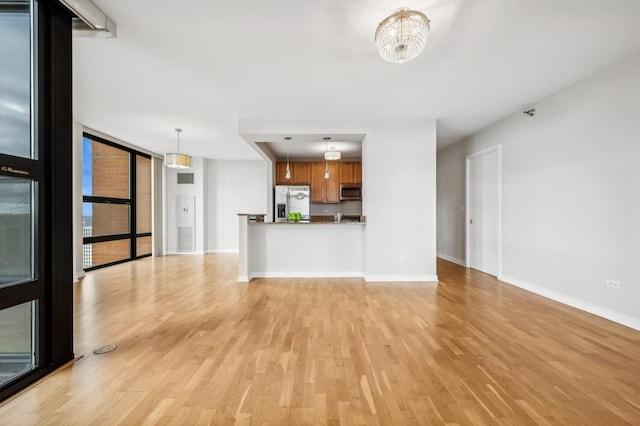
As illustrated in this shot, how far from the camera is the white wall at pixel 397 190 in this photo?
4488 mm

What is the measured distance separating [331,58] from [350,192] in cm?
491

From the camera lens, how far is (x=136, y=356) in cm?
215

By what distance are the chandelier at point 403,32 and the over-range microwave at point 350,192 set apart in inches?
209

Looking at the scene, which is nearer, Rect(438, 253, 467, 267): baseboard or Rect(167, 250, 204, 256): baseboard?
Rect(438, 253, 467, 267): baseboard

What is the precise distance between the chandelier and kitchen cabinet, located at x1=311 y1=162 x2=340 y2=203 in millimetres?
5332

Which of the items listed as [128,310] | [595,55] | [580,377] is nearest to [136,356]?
[128,310]

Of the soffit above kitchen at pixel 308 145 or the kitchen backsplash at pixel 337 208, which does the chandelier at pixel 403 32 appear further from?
the kitchen backsplash at pixel 337 208

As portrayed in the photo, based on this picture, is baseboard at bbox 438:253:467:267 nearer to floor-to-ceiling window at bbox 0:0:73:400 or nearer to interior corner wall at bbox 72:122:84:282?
floor-to-ceiling window at bbox 0:0:73:400

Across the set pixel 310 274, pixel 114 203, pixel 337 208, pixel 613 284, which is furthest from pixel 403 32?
pixel 114 203

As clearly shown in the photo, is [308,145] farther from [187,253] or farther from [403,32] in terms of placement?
[187,253]

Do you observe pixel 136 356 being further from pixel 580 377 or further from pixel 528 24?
pixel 528 24

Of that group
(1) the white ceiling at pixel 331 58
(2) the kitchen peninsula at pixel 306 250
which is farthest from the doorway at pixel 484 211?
(2) the kitchen peninsula at pixel 306 250

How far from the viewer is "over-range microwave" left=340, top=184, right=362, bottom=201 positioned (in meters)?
7.43

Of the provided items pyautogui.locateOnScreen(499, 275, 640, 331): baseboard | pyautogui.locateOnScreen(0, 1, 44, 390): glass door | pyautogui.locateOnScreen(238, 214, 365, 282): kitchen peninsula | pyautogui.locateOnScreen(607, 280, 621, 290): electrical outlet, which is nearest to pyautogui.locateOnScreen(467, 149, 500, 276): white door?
pyautogui.locateOnScreen(499, 275, 640, 331): baseboard
